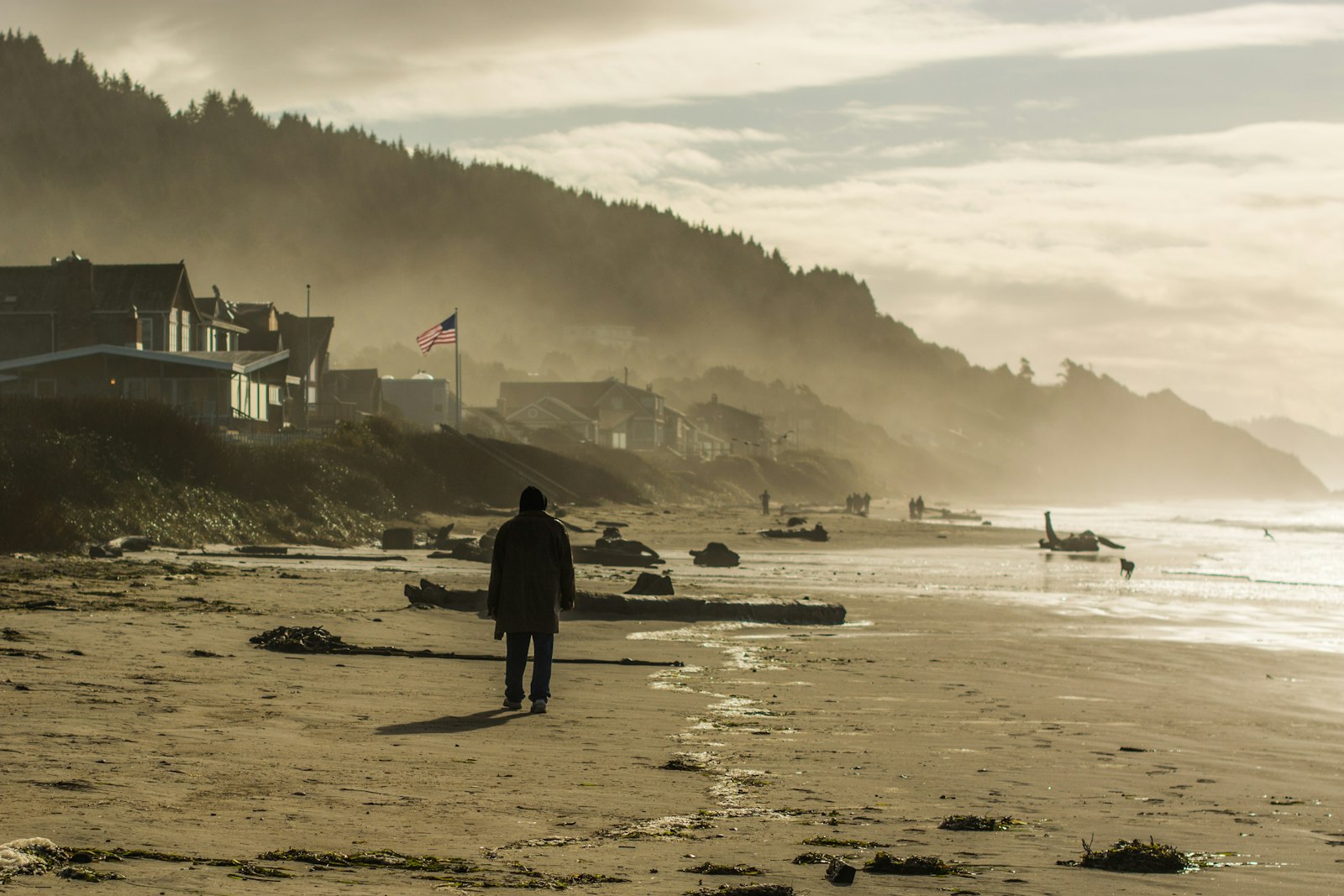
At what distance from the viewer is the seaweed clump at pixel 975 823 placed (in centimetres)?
682

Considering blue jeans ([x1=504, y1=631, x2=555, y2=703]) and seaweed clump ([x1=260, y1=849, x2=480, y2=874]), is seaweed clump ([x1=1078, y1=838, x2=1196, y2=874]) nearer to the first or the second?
seaweed clump ([x1=260, y1=849, x2=480, y2=874])

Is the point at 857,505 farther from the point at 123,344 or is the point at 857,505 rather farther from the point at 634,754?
the point at 634,754

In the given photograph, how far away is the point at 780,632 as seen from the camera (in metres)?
18.1

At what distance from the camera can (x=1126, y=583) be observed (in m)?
34.8

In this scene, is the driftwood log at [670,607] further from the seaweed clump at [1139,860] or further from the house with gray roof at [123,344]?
the house with gray roof at [123,344]

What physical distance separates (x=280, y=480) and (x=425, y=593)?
2105 cm

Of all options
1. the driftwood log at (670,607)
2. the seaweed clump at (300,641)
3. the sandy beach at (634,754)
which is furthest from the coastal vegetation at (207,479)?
the seaweed clump at (300,641)

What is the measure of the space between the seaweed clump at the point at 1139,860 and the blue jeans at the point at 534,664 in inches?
201

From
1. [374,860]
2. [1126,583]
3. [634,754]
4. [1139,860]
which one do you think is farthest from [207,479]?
[1139,860]

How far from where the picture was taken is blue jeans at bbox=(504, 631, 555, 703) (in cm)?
1026

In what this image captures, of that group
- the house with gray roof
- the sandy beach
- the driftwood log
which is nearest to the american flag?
the house with gray roof

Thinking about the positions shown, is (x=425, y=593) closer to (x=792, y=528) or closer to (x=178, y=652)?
(x=178, y=652)

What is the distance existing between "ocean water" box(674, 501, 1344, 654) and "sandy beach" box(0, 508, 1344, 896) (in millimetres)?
6361

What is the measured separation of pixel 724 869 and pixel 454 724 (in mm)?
4122
